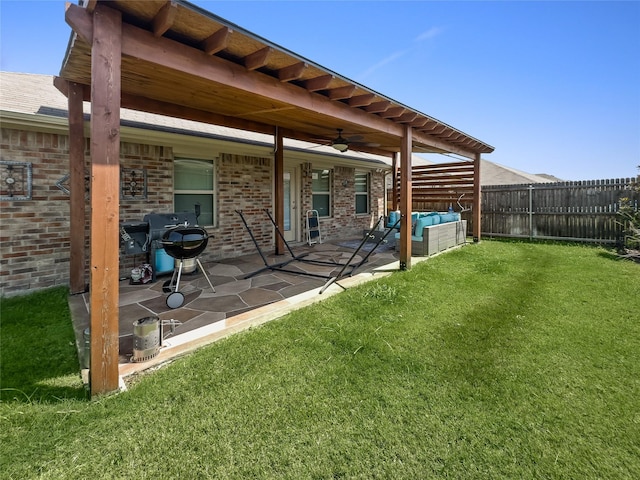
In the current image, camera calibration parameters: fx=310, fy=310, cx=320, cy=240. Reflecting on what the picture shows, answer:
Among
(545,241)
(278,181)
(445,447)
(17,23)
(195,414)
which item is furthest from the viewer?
(545,241)

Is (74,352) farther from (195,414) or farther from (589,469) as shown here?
(589,469)

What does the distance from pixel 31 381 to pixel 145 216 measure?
10.6ft

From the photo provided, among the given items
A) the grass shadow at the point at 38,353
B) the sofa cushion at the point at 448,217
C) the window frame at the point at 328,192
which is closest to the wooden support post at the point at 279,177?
the window frame at the point at 328,192

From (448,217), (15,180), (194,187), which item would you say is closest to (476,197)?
(448,217)

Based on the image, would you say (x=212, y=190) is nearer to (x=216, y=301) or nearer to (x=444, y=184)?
(x=216, y=301)

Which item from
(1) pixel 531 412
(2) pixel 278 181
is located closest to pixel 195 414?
(1) pixel 531 412

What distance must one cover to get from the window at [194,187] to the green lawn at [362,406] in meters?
3.24

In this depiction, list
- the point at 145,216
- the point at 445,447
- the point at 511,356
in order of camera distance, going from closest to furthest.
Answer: the point at 445,447
the point at 511,356
the point at 145,216

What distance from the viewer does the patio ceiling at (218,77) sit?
95.4 inches

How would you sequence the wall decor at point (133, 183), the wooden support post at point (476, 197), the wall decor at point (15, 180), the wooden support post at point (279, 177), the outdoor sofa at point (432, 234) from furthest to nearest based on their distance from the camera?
the wooden support post at point (476, 197) → the outdoor sofa at point (432, 234) → the wooden support post at point (279, 177) → the wall decor at point (133, 183) → the wall decor at point (15, 180)

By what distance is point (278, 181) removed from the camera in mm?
6863

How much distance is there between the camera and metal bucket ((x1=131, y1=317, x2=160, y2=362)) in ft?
8.80

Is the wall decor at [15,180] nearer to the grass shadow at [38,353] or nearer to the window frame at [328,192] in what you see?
the grass shadow at [38,353]

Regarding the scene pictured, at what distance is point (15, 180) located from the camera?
4391 millimetres
